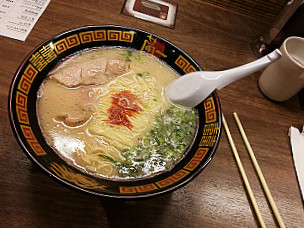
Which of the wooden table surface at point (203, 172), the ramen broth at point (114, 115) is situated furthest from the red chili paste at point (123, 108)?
the wooden table surface at point (203, 172)

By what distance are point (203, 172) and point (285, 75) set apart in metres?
0.84

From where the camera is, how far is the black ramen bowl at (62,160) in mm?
856

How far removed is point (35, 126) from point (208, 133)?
29.5 inches

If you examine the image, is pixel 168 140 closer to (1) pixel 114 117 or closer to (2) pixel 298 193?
(1) pixel 114 117

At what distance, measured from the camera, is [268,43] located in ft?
6.42

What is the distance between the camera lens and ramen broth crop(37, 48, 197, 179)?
3.48ft

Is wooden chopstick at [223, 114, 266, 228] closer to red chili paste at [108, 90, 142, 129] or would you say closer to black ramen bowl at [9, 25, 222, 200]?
black ramen bowl at [9, 25, 222, 200]

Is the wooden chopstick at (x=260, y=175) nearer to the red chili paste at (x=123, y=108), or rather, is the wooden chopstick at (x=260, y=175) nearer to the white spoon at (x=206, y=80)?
the white spoon at (x=206, y=80)

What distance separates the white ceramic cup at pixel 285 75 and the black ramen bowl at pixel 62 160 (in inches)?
24.0

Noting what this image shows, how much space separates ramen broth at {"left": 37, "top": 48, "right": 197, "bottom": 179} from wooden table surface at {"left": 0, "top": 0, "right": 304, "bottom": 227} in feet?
0.54

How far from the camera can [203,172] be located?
126cm

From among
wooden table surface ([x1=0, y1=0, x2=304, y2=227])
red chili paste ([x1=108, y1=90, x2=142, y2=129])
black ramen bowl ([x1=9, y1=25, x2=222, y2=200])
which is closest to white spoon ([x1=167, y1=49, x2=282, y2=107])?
black ramen bowl ([x1=9, y1=25, x2=222, y2=200])

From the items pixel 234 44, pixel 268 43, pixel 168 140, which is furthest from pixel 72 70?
pixel 268 43

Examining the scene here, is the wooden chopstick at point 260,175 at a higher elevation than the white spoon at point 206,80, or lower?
lower
